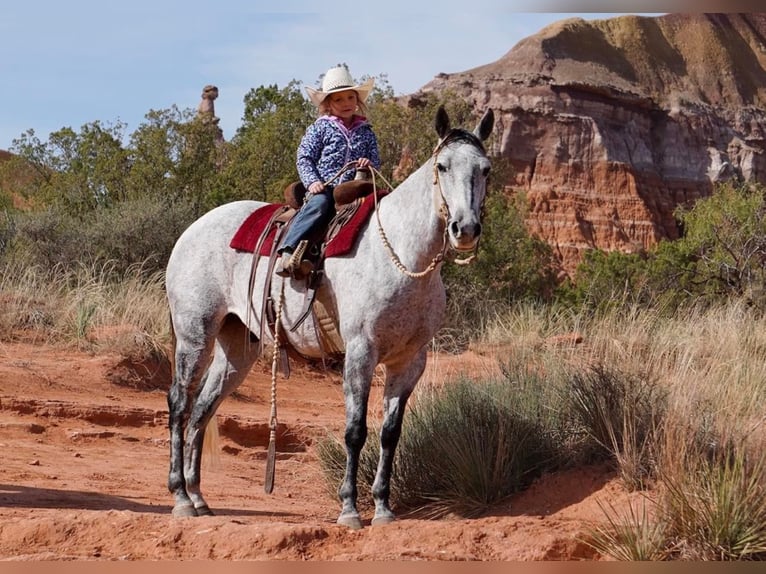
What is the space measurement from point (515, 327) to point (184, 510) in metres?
10.4

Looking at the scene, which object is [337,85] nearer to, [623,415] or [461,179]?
[461,179]

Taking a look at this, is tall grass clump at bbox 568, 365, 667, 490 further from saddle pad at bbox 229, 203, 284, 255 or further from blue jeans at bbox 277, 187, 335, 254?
saddle pad at bbox 229, 203, 284, 255

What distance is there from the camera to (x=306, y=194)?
820 centimetres

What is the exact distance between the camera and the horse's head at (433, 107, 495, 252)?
6629 millimetres

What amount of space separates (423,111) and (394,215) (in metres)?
19.8

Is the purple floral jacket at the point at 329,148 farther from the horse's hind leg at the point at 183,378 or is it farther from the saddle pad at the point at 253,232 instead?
the horse's hind leg at the point at 183,378

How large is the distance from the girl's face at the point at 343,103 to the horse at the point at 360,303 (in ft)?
2.78

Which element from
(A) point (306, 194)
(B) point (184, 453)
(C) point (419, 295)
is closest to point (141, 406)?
(B) point (184, 453)

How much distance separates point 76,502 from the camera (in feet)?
28.5

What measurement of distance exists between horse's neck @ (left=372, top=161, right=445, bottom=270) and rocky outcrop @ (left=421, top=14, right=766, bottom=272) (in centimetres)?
4765

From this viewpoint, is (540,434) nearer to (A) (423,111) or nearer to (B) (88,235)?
(B) (88,235)

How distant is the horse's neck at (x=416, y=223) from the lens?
7270 mm

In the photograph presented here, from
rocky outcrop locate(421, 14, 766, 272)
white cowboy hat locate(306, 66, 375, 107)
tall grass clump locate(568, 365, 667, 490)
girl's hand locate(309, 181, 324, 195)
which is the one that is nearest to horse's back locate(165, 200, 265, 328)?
girl's hand locate(309, 181, 324, 195)

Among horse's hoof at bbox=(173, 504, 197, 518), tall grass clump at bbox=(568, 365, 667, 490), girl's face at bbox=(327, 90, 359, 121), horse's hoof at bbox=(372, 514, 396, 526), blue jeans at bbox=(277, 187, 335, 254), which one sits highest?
girl's face at bbox=(327, 90, 359, 121)
